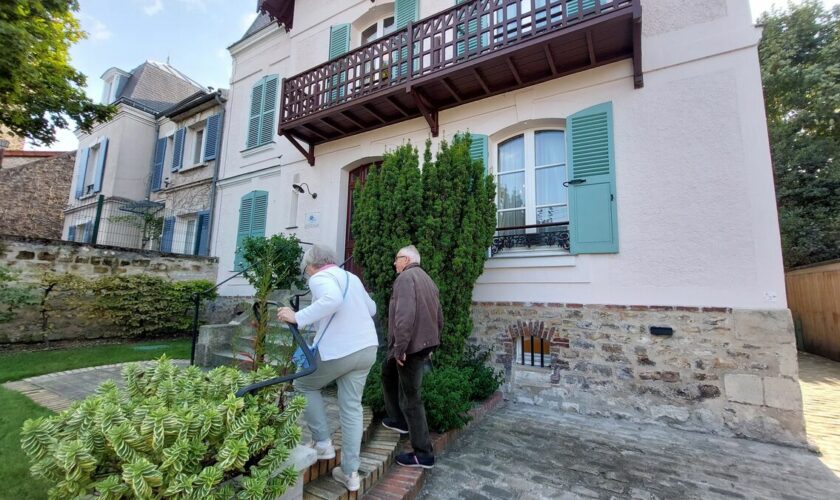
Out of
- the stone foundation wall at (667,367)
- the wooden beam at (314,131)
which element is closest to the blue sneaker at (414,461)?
the stone foundation wall at (667,367)

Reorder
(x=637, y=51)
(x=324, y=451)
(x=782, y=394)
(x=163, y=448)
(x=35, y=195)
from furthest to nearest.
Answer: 1. (x=35, y=195)
2. (x=637, y=51)
3. (x=782, y=394)
4. (x=324, y=451)
5. (x=163, y=448)

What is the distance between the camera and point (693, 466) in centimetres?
334

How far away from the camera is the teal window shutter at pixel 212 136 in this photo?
34.3ft

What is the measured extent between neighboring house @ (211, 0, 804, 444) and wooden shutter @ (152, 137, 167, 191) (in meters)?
9.10

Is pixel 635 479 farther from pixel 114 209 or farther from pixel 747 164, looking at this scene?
pixel 114 209

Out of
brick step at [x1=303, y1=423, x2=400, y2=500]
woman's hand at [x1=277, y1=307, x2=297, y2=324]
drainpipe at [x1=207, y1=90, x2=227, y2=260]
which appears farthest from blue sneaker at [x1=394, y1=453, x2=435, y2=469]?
drainpipe at [x1=207, y1=90, x2=227, y2=260]

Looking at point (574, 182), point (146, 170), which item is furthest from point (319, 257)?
point (146, 170)

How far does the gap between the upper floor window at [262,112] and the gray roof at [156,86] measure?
6844mm

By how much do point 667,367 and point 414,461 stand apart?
3.29m

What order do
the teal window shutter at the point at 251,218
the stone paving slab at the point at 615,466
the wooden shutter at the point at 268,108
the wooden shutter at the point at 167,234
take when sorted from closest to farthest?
1. the stone paving slab at the point at 615,466
2. the teal window shutter at the point at 251,218
3. the wooden shutter at the point at 268,108
4. the wooden shutter at the point at 167,234

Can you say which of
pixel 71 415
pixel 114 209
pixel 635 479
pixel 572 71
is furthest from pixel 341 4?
pixel 114 209

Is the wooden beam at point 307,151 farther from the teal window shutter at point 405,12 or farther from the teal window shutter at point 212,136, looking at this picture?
the teal window shutter at point 212,136

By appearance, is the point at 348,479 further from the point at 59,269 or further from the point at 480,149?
the point at 59,269

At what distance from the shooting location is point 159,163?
497 inches
